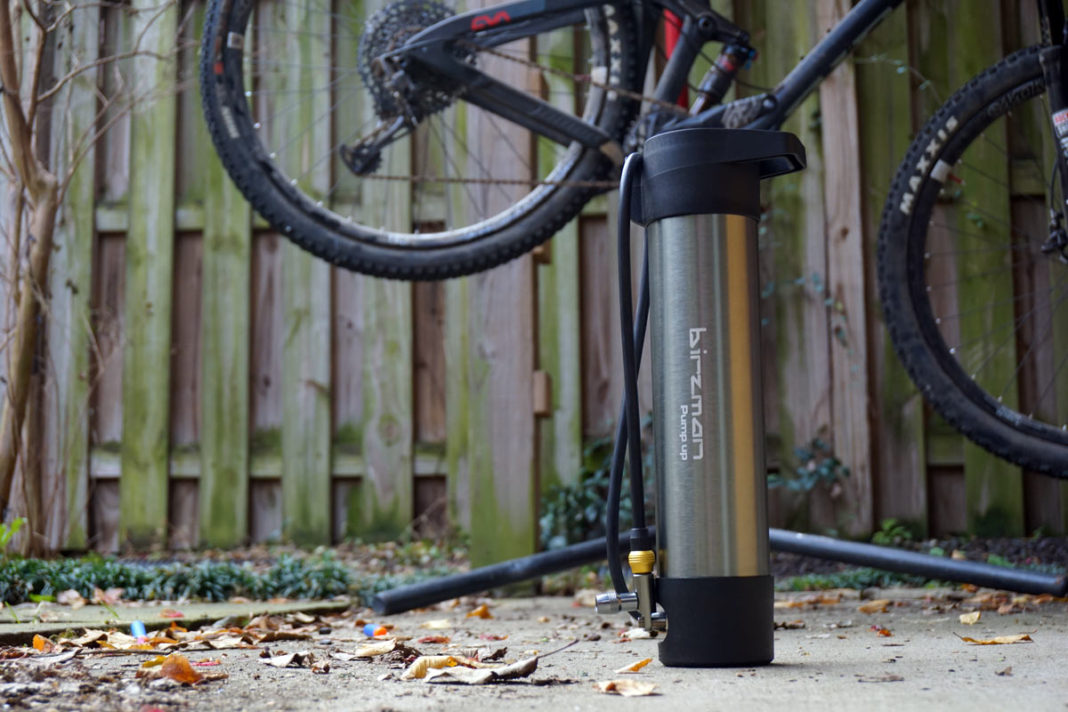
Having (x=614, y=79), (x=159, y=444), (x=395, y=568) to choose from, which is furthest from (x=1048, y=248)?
(x=159, y=444)

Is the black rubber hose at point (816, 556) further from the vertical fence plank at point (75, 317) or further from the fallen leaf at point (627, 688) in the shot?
the vertical fence plank at point (75, 317)

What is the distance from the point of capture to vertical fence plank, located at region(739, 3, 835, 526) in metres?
3.38

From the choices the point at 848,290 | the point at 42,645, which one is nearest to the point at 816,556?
the point at 848,290

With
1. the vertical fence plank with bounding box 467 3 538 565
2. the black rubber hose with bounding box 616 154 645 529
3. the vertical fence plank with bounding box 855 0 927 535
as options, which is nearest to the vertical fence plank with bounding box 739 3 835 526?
the vertical fence plank with bounding box 855 0 927 535

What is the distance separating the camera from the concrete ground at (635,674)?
1025 millimetres

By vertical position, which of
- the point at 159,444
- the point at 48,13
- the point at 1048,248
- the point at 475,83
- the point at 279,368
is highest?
the point at 48,13

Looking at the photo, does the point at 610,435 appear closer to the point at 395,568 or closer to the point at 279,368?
the point at 395,568

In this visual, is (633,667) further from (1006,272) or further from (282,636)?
(1006,272)

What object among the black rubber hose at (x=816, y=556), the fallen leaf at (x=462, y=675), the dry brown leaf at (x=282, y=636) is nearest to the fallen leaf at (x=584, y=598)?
the black rubber hose at (x=816, y=556)

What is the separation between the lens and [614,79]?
7.34 feet

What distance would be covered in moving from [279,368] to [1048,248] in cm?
268

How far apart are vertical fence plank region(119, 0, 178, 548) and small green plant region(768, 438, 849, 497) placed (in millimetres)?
2202

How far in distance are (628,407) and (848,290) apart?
2.23 meters

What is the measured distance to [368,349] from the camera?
378 centimetres
